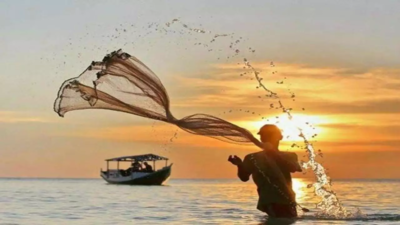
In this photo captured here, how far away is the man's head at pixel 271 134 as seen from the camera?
12523 mm

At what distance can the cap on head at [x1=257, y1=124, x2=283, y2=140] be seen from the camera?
1252 centimetres

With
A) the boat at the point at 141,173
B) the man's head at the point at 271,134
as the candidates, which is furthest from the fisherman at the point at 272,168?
the boat at the point at 141,173

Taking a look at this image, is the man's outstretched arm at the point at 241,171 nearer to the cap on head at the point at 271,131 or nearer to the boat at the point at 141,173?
the cap on head at the point at 271,131

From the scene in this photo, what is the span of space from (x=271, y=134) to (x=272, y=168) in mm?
537

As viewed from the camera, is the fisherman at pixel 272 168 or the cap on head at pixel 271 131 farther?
the cap on head at pixel 271 131

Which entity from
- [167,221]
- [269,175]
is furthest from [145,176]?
[269,175]

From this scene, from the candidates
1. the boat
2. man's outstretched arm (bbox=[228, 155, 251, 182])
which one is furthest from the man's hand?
the boat

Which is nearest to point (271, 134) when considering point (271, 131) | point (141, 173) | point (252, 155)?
point (271, 131)

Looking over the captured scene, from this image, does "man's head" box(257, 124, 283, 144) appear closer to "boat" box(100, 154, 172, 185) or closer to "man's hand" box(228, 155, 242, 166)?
"man's hand" box(228, 155, 242, 166)

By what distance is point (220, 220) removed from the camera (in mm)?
17078

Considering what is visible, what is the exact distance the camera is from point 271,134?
1252 centimetres

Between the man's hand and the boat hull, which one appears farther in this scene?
the boat hull

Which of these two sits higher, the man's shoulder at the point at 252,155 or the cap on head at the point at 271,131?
the cap on head at the point at 271,131

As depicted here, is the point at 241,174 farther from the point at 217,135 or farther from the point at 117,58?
the point at 117,58
